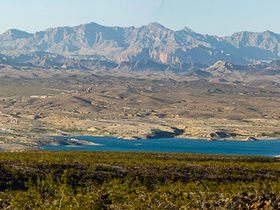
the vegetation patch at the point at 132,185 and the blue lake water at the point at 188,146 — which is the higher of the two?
the vegetation patch at the point at 132,185

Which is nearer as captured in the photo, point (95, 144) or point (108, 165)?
point (108, 165)

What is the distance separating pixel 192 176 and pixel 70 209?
75.4 ft

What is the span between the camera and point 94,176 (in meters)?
42.9

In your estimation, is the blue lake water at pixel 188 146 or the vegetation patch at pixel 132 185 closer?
the vegetation patch at pixel 132 185

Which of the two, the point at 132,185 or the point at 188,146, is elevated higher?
the point at 132,185

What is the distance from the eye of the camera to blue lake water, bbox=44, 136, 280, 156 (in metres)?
156

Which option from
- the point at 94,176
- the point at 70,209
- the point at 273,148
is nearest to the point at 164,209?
the point at 70,209

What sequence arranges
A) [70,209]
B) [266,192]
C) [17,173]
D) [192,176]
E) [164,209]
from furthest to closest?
[192,176] → [17,173] → [266,192] → [164,209] → [70,209]

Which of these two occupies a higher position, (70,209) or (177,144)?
(70,209)

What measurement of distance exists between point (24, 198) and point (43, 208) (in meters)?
1.93

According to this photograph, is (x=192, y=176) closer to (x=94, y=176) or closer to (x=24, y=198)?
(x=94, y=176)

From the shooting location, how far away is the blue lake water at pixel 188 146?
156m

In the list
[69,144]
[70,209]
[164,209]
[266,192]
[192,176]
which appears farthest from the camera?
[69,144]

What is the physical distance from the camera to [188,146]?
17088cm
